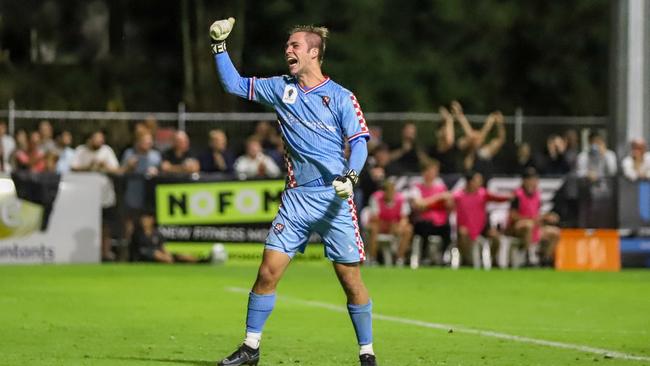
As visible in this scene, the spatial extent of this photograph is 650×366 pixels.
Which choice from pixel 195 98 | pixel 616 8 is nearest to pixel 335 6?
pixel 195 98

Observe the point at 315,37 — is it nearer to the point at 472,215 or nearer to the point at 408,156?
the point at 472,215

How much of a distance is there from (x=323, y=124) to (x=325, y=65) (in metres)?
34.0

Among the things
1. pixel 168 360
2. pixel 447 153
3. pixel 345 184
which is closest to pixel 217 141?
pixel 447 153

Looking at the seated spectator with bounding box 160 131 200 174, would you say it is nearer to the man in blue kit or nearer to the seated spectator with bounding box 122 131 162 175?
the seated spectator with bounding box 122 131 162 175

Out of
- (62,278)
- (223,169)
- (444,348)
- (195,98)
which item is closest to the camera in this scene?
(444,348)

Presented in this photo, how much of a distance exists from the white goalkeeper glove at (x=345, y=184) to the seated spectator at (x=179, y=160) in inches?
585

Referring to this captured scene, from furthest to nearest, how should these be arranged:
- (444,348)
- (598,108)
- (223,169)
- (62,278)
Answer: (598,108), (223,169), (62,278), (444,348)

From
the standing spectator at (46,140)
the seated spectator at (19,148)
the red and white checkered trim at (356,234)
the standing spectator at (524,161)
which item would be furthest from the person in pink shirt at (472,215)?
the red and white checkered trim at (356,234)

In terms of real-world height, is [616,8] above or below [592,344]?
above

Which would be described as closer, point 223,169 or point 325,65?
point 223,169

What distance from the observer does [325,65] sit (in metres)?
45.3

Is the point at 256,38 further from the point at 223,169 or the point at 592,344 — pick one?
the point at 592,344

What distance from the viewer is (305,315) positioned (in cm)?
1652

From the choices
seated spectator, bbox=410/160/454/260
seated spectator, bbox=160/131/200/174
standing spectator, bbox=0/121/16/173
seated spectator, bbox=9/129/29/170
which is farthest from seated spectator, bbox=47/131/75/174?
seated spectator, bbox=410/160/454/260
